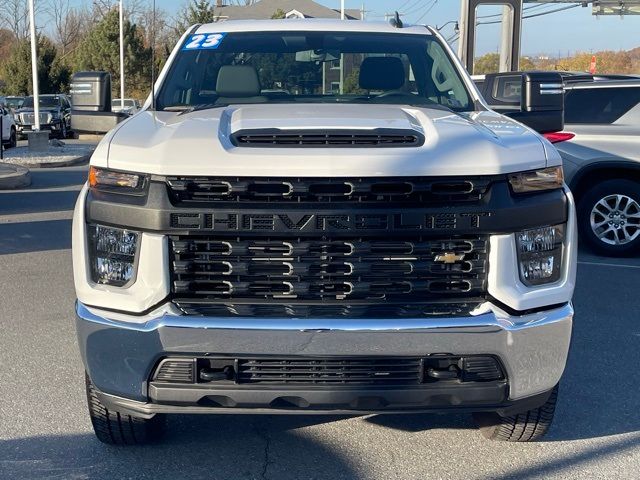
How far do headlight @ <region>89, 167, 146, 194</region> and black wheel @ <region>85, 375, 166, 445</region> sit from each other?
0.92 metres

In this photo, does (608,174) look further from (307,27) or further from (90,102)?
(90,102)

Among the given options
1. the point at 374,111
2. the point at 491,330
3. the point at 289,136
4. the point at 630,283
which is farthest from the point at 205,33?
the point at 630,283

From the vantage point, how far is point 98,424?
161 inches

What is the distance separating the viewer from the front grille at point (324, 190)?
11.3 feet

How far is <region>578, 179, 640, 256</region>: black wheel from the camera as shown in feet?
30.2

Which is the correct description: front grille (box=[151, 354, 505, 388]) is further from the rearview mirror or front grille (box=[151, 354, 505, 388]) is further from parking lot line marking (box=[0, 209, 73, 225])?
parking lot line marking (box=[0, 209, 73, 225])

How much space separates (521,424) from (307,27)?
2.89 meters

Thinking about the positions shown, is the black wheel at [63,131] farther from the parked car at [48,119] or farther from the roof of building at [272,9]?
the roof of building at [272,9]

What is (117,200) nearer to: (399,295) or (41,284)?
(399,295)

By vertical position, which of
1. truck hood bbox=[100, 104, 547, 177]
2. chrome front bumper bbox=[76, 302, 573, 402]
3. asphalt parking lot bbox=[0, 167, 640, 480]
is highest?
truck hood bbox=[100, 104, 547, 177]

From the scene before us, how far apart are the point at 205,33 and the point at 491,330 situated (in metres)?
3.10

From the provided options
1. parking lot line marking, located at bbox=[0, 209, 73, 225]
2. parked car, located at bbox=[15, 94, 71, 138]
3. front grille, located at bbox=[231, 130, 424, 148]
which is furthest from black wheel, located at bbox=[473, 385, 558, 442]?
parked car, located at bbox=[15, 94, 71, 138]

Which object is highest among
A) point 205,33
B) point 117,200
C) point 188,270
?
point 205,33

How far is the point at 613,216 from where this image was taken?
365 inches
